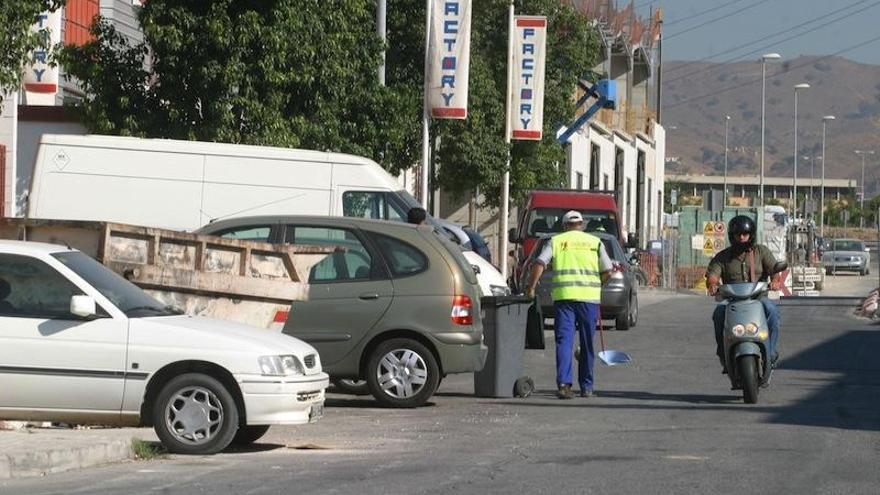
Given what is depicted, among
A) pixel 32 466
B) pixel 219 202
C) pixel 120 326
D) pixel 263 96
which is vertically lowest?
pixel 32 466

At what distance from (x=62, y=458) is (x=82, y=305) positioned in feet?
3.87

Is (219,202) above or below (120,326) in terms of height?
above

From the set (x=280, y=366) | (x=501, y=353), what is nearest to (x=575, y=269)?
(x=501, y=353)

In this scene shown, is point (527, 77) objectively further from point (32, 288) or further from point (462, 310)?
point (32, 288)

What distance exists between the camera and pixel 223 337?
41.6 feet

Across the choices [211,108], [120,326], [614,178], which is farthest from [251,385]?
[614,178]

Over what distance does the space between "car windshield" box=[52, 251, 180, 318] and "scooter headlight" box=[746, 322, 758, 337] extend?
19.5 ft

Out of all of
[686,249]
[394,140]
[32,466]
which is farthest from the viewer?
[686,249]

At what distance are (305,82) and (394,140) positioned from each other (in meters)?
5.81

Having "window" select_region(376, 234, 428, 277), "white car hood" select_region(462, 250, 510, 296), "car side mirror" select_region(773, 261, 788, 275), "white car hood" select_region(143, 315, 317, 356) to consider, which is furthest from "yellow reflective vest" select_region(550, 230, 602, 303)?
"white car hood" select_region(143, 315, 317, 356)

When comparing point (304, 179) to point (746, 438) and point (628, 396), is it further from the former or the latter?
point (746, 438)

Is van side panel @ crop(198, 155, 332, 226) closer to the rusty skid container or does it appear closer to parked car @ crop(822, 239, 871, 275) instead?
the rusty skid container

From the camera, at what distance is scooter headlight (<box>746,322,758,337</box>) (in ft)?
55.4

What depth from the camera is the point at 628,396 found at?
18.0 meters
